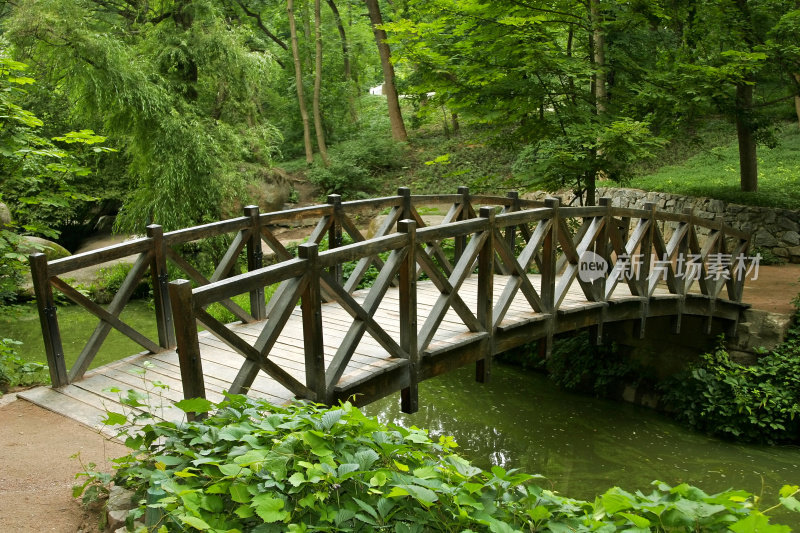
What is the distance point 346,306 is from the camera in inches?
174

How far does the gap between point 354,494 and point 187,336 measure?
1451mm

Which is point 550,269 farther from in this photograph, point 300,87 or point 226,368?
point 300,87

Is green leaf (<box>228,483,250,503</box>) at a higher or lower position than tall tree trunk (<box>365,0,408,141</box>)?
lower

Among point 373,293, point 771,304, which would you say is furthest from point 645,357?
point 373,293

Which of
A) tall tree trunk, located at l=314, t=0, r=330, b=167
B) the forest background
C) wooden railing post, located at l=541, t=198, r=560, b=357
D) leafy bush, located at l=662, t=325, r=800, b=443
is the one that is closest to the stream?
leafy bush, located at l=662, t=325, r=800, b=443

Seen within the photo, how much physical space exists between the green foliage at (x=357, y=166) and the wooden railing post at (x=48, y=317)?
48.3 ft

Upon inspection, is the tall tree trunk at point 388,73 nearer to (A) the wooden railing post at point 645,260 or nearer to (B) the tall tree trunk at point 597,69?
(B) the tall tree trunk at point 597,69

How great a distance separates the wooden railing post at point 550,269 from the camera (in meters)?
6.20

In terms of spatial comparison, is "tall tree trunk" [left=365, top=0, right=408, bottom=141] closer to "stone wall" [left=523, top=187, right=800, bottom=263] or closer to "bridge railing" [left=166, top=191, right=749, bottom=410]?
"stone wall" [left=523, top=187, right=800, bottom=263]

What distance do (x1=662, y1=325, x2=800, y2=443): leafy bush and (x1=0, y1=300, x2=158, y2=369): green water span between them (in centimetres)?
773

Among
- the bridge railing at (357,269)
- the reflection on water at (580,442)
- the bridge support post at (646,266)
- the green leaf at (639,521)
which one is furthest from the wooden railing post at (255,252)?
the bridge support post at (646,266)

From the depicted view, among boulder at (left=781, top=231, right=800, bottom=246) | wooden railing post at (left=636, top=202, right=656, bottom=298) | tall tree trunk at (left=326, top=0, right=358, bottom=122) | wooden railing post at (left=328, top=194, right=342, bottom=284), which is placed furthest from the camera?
A: tall tree trunk at (left=326, top=0, right=358, bottom=122)

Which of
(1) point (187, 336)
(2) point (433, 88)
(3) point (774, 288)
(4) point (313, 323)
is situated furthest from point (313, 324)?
(3) point (774, 288)

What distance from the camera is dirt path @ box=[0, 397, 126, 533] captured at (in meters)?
3.05
